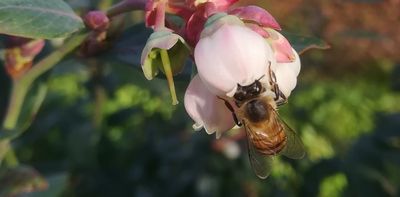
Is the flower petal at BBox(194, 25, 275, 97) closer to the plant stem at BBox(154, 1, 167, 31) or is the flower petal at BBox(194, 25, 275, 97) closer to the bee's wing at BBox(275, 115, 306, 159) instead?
the plant stem at BBox(154, 1, 167, 31)

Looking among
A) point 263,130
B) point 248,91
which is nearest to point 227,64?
point 248,91

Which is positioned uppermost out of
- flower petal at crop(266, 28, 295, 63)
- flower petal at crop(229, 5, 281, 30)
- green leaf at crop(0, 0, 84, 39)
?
flower petal at crop(229, 5, 281, 30)

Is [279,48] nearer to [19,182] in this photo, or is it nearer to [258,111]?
[258,111]

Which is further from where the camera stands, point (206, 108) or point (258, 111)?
point (258, 111)

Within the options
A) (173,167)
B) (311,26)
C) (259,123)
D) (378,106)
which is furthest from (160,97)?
(378,106)

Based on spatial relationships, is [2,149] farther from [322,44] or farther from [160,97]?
[160,97]

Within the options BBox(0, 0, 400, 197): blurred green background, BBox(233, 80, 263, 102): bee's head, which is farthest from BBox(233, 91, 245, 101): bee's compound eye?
BBox(0, 0, 400, 197): blurred green background

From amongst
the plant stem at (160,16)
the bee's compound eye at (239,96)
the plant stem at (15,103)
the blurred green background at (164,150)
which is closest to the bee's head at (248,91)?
the bee's compound eye at (239,96)
